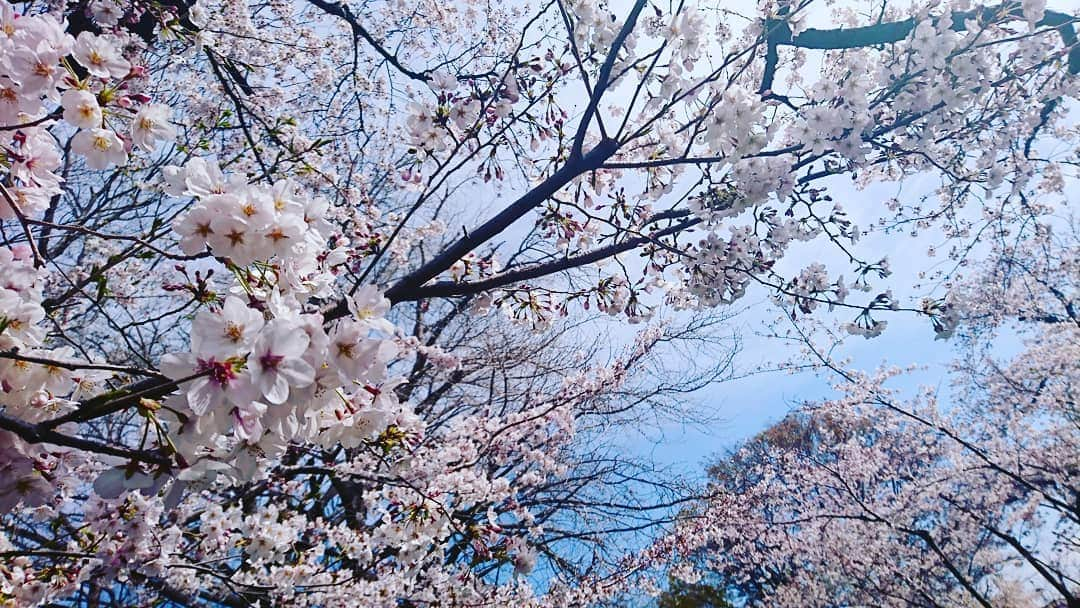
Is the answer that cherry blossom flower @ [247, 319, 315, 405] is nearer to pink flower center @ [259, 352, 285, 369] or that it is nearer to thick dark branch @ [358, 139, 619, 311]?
pink flower center @ [259, 352, 285, 369]

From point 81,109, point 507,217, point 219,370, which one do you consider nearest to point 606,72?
point 507,217

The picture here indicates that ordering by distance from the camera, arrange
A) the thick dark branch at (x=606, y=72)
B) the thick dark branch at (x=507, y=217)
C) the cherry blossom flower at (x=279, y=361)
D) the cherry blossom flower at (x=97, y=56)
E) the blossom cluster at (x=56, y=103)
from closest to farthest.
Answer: the cherry blossom flower at (x=279, y=361) < the blossom cluster at (x=56, y=103) < the cherry blossom flower at (x=97, y=56) < the thick dark branch at (x=606, y=72) < the thick dark branch at (x=507, y=217)

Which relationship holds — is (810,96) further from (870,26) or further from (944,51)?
(870,26)

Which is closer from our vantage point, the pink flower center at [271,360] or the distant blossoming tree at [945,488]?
the pink flower center at [271,360]

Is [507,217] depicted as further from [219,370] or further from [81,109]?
[219,370]

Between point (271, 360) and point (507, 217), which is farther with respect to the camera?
point (507, 217)

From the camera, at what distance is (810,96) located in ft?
7.70

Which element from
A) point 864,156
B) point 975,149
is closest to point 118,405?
point 864,156

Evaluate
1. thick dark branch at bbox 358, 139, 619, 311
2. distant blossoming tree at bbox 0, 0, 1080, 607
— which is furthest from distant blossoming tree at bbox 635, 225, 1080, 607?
thick dark branch at bbox 358, 139, 619, 311

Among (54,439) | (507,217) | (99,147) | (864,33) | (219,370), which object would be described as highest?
(864,33)

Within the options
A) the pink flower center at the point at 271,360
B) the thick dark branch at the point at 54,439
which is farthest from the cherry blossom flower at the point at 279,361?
the thick dark branch at the point at 54,439

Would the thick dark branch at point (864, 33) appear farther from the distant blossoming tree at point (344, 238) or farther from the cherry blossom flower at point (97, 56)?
the cherry blossom flower at point (97, 56)

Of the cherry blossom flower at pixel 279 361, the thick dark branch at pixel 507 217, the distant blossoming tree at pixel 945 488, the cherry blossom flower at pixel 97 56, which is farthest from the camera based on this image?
the distant blossoming tree at pixel 945 488

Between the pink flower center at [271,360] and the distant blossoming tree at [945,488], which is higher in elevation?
the distant blossoming tree at [945,488]
